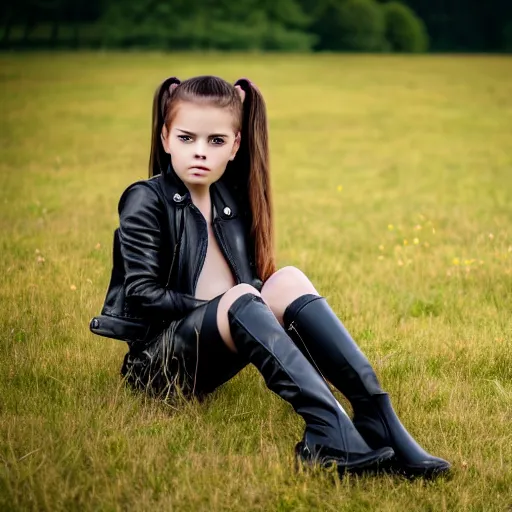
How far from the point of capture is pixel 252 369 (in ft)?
14.2

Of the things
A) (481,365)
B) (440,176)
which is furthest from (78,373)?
(440,176)

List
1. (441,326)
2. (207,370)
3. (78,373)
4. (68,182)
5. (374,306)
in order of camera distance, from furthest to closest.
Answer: (68,182) < (374,306) < (441,326) < (78,373) < (207,370)

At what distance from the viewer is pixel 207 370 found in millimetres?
3586

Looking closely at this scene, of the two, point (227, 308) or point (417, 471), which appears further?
point (227, 308)

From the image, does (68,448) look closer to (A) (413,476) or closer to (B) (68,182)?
(A) (413,476)

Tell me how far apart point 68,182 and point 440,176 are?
525cm

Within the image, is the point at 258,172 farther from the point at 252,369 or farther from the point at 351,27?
the point at 351,27

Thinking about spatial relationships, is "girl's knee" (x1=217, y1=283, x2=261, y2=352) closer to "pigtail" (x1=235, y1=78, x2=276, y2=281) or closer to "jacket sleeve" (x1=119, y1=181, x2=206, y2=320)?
"jacket sleeve" (x1=119, y1=181, x2=206, y2=320)

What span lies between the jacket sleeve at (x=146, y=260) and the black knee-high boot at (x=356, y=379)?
465 millimetres

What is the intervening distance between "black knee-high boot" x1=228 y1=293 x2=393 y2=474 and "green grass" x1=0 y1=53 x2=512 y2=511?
0.09m

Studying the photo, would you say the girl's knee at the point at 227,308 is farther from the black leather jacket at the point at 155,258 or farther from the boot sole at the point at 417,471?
the boot sole at the point at 417,471

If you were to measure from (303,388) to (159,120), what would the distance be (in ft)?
4.57

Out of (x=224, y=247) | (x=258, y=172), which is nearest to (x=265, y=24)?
(x=258, y=172)

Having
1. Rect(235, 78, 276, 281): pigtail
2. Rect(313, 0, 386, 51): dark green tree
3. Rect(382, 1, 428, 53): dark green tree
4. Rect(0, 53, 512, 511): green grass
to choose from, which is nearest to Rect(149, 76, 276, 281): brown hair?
Rect(235, 78, 276, 281): pigtail
